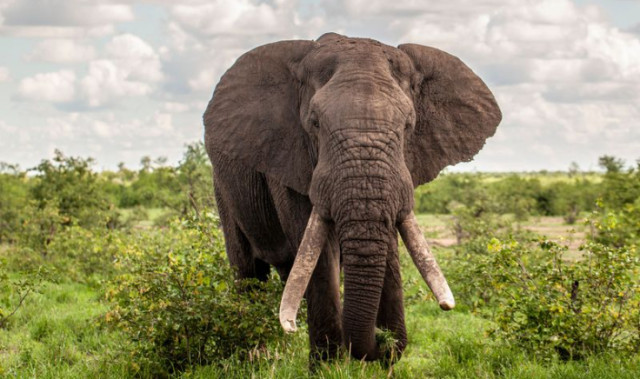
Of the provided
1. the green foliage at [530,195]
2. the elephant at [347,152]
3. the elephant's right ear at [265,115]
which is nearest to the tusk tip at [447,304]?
the elephant at [347,152]

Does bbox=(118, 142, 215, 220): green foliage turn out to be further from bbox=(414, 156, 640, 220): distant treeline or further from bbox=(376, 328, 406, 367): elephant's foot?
bbox=(376, 328, 406, 367): elephant's foot

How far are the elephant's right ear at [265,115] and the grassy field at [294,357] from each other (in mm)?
1536

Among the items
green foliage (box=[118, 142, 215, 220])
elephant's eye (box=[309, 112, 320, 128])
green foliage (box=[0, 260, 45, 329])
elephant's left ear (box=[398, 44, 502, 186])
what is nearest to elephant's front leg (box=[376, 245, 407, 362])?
elephant's left ear (box=[398, 44, 502, 186])

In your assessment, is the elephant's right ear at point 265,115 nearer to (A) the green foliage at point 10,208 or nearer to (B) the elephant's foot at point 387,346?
(B) the elephant's foot at point 387,346

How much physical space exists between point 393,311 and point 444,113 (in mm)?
1640

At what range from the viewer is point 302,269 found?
18.5 ft

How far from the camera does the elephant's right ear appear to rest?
20.8 ft

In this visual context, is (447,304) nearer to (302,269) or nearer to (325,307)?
(302,269)

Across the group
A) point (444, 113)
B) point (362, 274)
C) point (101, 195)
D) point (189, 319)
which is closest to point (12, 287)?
point (189, 319)

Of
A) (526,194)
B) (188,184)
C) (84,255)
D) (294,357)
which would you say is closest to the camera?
(294,357)

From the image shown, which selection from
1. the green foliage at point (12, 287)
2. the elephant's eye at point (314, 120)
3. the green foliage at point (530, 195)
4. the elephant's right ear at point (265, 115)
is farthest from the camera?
the green foliage at point (530, 195)

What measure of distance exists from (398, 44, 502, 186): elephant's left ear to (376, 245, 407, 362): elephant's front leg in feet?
2.64

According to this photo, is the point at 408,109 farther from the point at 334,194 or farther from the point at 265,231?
the point at 265,231

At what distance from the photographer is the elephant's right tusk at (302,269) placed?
215 inches
